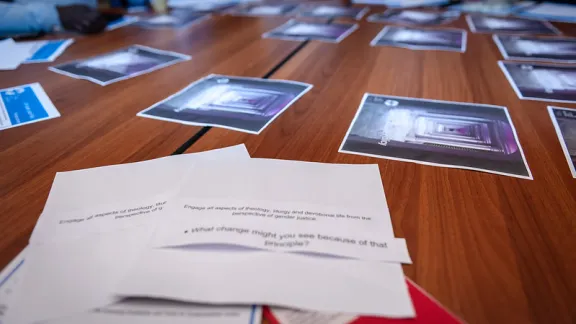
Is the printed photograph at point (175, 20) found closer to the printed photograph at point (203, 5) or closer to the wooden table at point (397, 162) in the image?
the printed photograph at point (203, 5)

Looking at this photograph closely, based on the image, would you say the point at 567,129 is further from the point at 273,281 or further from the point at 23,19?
the point at 23,19

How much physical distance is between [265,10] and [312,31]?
0.46 metres

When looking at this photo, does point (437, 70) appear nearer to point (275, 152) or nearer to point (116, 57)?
point (275, 152)

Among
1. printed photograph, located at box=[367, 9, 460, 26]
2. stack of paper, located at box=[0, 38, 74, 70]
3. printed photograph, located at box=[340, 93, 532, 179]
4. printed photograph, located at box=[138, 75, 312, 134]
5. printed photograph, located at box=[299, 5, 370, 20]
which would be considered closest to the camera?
printed photograph, located at box=[340, 93, 532, 179]

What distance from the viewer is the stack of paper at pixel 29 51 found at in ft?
3.28

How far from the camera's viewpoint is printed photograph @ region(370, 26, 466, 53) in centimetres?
106

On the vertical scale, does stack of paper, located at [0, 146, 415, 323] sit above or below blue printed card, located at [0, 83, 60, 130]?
below

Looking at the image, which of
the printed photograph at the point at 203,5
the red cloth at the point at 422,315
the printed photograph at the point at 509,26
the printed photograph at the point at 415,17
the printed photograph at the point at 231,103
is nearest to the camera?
the red cloth at the point at 422,315

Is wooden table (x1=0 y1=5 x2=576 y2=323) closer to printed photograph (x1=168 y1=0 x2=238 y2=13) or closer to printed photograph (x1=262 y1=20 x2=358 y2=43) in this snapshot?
printed photograph (x1=262 y1=20 x2=358 y2=43)

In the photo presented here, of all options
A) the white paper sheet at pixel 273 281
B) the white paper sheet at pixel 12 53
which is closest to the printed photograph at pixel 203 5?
the white paper sheet at pixel 12 53

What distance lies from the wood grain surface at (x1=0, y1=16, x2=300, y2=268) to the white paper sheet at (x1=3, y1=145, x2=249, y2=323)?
0.09ft

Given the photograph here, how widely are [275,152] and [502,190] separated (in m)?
0.33

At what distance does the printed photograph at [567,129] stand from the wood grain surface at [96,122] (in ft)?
1.98

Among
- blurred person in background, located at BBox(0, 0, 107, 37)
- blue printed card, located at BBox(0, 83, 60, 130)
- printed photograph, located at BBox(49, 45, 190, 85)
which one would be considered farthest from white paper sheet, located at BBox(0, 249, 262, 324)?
blurred person in background, located at BBox(0, 0, 107, 37)
